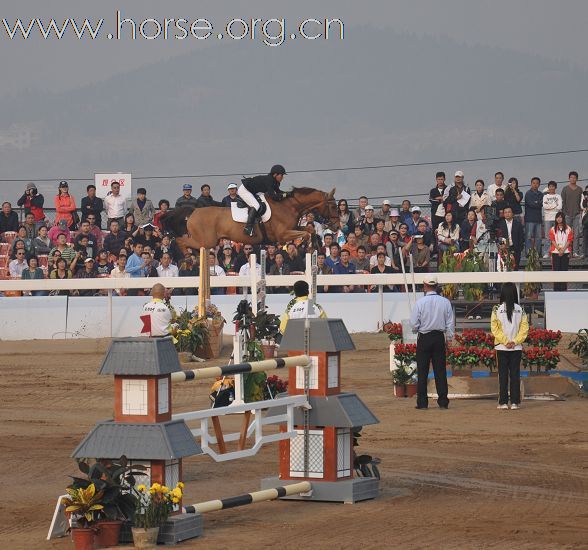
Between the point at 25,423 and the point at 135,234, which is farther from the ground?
the point at 135,234

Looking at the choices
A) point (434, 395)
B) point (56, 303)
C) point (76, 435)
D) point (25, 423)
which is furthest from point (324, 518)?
point (56, 303)

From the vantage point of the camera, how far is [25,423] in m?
15.9

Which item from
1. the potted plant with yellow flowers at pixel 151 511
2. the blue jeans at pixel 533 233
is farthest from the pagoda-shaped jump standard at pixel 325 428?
the blue jeans at pixel 533 233

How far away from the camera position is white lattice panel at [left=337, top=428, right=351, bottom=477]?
34.6ft

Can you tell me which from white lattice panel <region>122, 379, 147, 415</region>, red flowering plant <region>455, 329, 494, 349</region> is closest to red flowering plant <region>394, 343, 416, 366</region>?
red flowering plant <region>455, 329, 494, 349</region>

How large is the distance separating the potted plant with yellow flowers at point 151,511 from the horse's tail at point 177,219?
20.3 m

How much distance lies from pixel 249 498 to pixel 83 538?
4.98 feet

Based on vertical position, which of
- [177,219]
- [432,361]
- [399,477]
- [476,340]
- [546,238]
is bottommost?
[399,477]

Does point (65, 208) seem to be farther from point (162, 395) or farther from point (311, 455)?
point (162, 395)

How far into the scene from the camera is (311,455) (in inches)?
416

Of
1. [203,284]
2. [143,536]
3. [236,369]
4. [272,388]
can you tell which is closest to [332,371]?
[236,369]

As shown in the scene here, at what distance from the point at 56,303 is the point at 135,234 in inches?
116

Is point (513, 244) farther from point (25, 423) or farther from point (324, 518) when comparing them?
point (324, 518)

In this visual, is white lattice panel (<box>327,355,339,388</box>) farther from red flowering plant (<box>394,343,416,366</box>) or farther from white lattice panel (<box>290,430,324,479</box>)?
red flowering plant (<box>394,343,416,366</box>)
